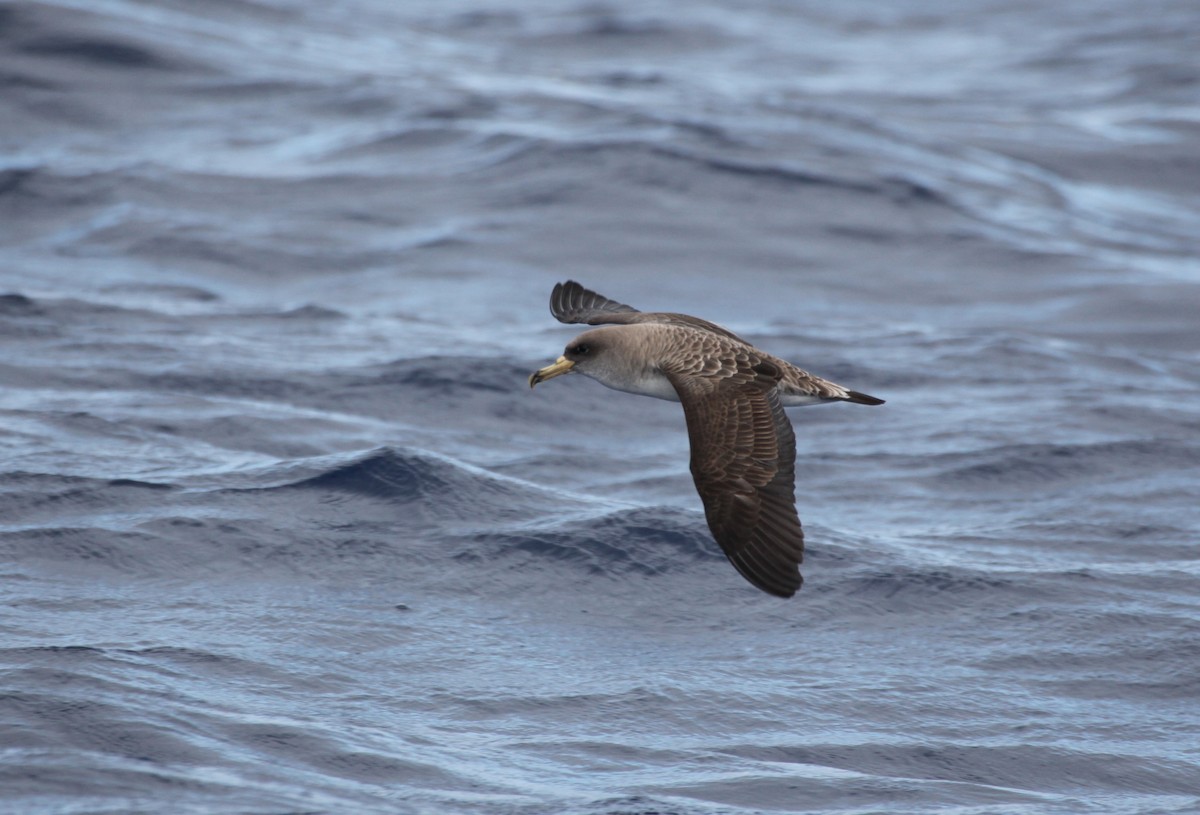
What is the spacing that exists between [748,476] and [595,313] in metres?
2.82

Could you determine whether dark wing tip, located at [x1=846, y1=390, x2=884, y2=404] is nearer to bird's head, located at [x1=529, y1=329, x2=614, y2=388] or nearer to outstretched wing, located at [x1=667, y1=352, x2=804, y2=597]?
outstretched wing, located at [x1=667, y1=352, x2=804, y2=597]

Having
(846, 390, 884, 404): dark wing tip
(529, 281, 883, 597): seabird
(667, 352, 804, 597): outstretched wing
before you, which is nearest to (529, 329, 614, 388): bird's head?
(529, 281, 883, 597): seabird

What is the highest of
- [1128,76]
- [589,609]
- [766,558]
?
[1128,76]

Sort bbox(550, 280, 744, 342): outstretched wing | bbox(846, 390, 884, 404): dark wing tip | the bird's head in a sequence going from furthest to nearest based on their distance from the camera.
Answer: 1. bbox(550, 280, 744, 342): outstretched wing
2. the bird's head
3. bbox(846, 390, 884, 404): dark wing tip

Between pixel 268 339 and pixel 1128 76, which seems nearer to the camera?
pixel 268 339

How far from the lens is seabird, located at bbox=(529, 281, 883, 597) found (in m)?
7.99

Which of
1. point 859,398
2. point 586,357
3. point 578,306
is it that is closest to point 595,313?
point 578,306

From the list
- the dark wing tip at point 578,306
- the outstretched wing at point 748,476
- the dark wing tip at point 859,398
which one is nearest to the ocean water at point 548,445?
the outstretched wing at point 748,476

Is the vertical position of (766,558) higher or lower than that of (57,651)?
higher

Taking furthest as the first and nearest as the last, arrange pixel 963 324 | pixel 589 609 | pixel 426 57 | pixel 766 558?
pixel 426 57
pixel 963 324
pixel 589 609
pixel 766 558

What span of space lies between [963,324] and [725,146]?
6.17 m

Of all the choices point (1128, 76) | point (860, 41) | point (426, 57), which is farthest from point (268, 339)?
point (860, 41)

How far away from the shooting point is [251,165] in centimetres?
2189

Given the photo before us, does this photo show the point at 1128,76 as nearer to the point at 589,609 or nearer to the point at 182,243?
the point at 182,243
